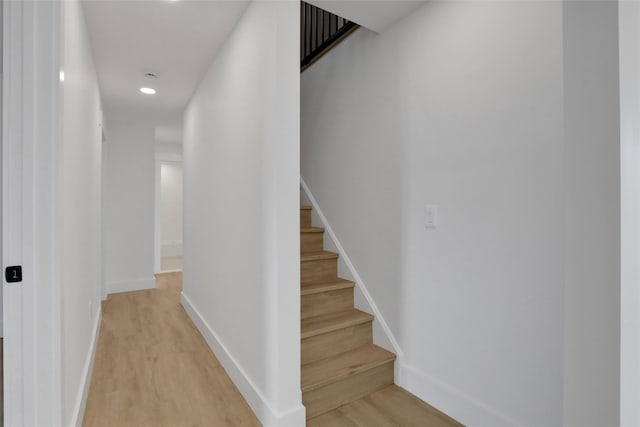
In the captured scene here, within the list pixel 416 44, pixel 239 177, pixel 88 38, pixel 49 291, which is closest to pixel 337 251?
pixel 239 177

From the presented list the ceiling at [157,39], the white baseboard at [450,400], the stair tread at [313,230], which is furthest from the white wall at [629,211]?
the stair tread at [313,230]

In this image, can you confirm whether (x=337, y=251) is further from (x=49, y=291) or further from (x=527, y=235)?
(x=49, y=291)

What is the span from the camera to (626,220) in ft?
2.29

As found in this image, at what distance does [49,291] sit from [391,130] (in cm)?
192

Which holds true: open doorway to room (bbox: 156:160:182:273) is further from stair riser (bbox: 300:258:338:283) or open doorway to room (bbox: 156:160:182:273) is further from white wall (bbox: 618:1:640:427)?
white wall (bbox: 618:1:640:427)

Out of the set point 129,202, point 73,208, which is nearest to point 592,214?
point 73,208

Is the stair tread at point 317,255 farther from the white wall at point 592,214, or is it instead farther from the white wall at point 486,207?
the white wall at point 592,214

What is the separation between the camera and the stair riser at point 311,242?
274cm

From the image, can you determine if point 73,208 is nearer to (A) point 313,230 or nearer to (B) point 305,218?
(A) point 313,230

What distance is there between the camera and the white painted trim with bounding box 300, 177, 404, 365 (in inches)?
85.0

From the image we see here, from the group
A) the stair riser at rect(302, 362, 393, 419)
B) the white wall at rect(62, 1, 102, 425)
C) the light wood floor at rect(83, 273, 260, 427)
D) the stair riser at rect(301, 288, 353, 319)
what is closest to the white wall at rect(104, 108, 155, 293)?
the light wood floor at rect(83, 273, 260, 427)

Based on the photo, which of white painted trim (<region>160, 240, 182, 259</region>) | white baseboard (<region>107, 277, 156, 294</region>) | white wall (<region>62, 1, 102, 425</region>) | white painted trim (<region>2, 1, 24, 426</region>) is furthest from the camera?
white painted trim (<region>160, 240, 182, 259</region>)

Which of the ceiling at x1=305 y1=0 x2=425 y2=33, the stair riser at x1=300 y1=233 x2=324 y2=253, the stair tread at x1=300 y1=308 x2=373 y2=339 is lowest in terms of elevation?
the stair tread at x1=300 y1=308 x2=373 y2=339

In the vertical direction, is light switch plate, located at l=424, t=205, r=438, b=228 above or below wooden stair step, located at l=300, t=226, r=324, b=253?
above
